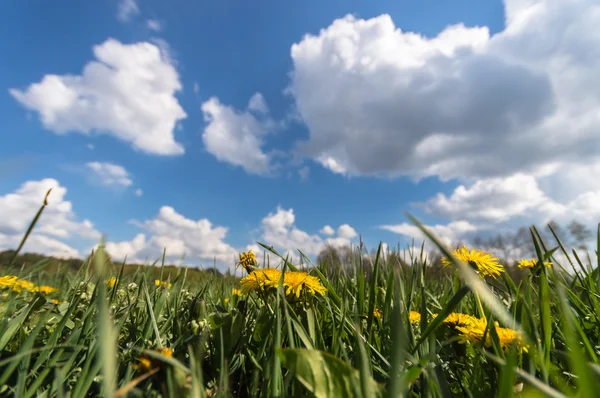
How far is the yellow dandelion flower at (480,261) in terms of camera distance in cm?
196

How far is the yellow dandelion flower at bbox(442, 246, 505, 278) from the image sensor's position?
77.0 inches

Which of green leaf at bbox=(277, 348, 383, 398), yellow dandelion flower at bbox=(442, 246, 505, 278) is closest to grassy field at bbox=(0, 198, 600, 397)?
green leaf at bbox=(277, 348, 383, 398)

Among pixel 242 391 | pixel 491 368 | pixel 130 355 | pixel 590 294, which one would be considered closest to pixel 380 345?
pixel 491 368

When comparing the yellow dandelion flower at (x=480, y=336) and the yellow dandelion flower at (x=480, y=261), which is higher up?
the yellow dandelion flower at (x=480, y=261)

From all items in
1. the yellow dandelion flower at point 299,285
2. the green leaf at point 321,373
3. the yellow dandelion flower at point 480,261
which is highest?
the yellow dandelion flower at point 480,261

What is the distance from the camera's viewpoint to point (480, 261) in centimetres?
203

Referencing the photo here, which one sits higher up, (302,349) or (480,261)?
(480,261)

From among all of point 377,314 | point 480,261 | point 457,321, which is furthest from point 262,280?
point 480,261

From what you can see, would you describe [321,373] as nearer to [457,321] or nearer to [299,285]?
[299,285]

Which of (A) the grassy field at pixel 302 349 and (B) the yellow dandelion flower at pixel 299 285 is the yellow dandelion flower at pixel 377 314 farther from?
(B) the yellow dandelion flower at pixel 299 285

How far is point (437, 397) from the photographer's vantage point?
0.90m

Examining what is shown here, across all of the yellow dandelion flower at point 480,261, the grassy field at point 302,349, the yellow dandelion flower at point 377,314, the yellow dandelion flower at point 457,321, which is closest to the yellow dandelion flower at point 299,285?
the grassy field at point 302,349

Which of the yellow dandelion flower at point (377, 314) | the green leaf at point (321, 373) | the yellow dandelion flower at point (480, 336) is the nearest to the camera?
the green leaf at point (321, 373)

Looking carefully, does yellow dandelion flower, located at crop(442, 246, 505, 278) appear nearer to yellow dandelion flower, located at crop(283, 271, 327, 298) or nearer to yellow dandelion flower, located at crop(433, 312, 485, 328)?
yellow dandelion flower, located at crop(433, 312, 485, 328)
